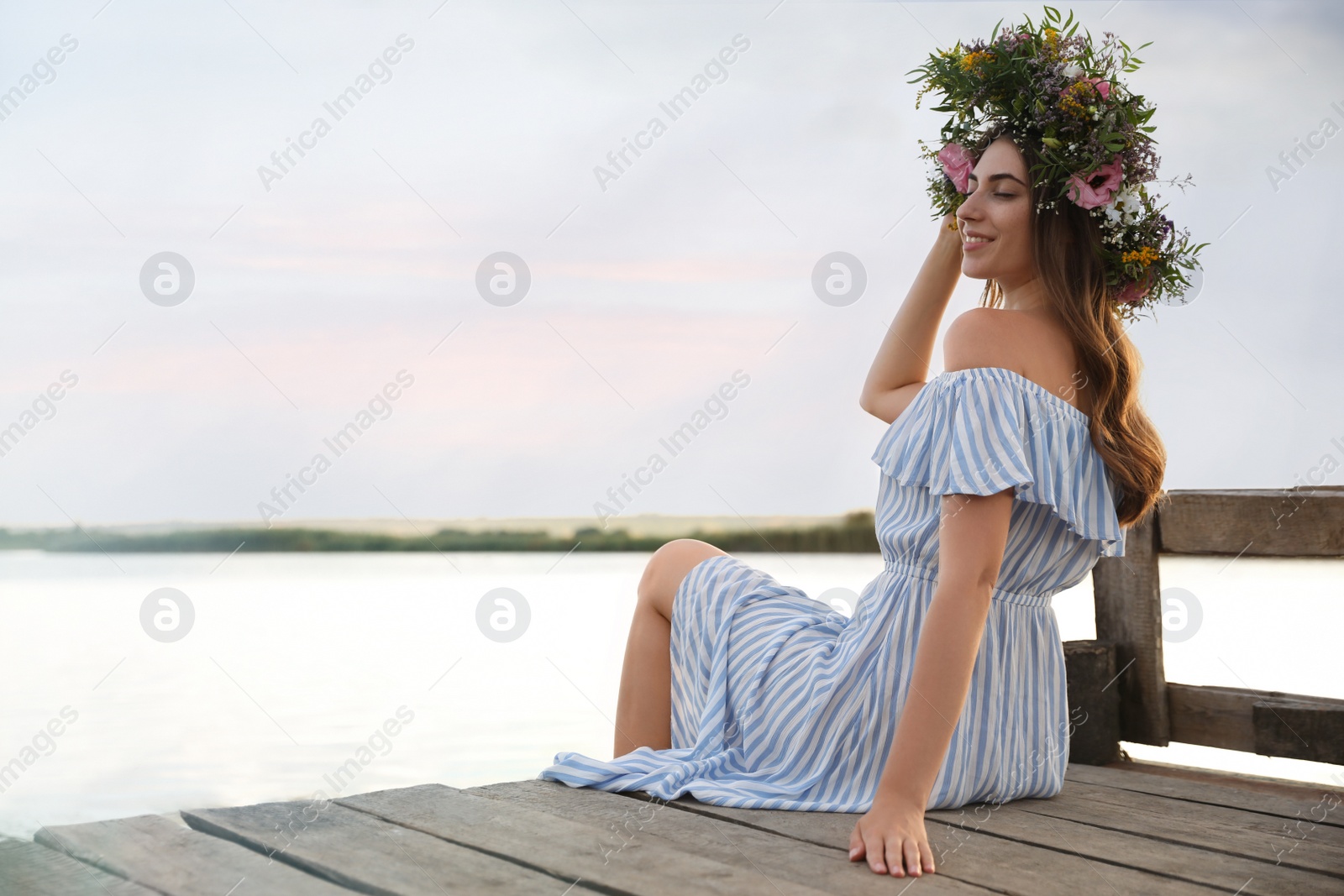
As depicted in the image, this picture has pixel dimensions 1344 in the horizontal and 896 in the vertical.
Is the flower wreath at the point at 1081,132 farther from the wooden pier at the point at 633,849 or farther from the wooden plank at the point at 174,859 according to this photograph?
the wooden plank at the point at 174,859

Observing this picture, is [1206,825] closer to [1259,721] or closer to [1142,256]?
[1259,721]

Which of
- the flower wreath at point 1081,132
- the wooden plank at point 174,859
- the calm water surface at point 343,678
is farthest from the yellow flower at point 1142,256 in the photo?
the wooden plank at point 174,859

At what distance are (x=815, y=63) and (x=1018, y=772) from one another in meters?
8.69

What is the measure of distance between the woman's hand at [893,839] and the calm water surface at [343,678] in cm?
131

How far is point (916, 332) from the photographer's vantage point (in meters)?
2.16

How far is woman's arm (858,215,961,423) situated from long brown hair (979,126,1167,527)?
0.85 feet

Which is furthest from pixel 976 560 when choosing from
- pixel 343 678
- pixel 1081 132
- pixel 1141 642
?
pixel 343 678

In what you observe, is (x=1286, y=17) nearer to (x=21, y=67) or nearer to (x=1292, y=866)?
(x=1292, y=866)

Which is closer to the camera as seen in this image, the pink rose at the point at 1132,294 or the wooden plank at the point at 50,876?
the wooden plank at the point at 50,876

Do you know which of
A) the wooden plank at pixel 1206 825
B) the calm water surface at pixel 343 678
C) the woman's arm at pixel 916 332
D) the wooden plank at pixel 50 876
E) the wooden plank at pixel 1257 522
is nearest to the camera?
the wooden plank at pixel 50 876

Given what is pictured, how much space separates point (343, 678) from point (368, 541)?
34.3 feet

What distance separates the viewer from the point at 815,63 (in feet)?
31.5

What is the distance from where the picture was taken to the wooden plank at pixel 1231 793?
6.34ft

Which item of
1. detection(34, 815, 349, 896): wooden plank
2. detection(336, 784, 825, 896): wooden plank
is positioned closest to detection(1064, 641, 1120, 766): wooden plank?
detection(336, 784, 825, 896): wooden plank
